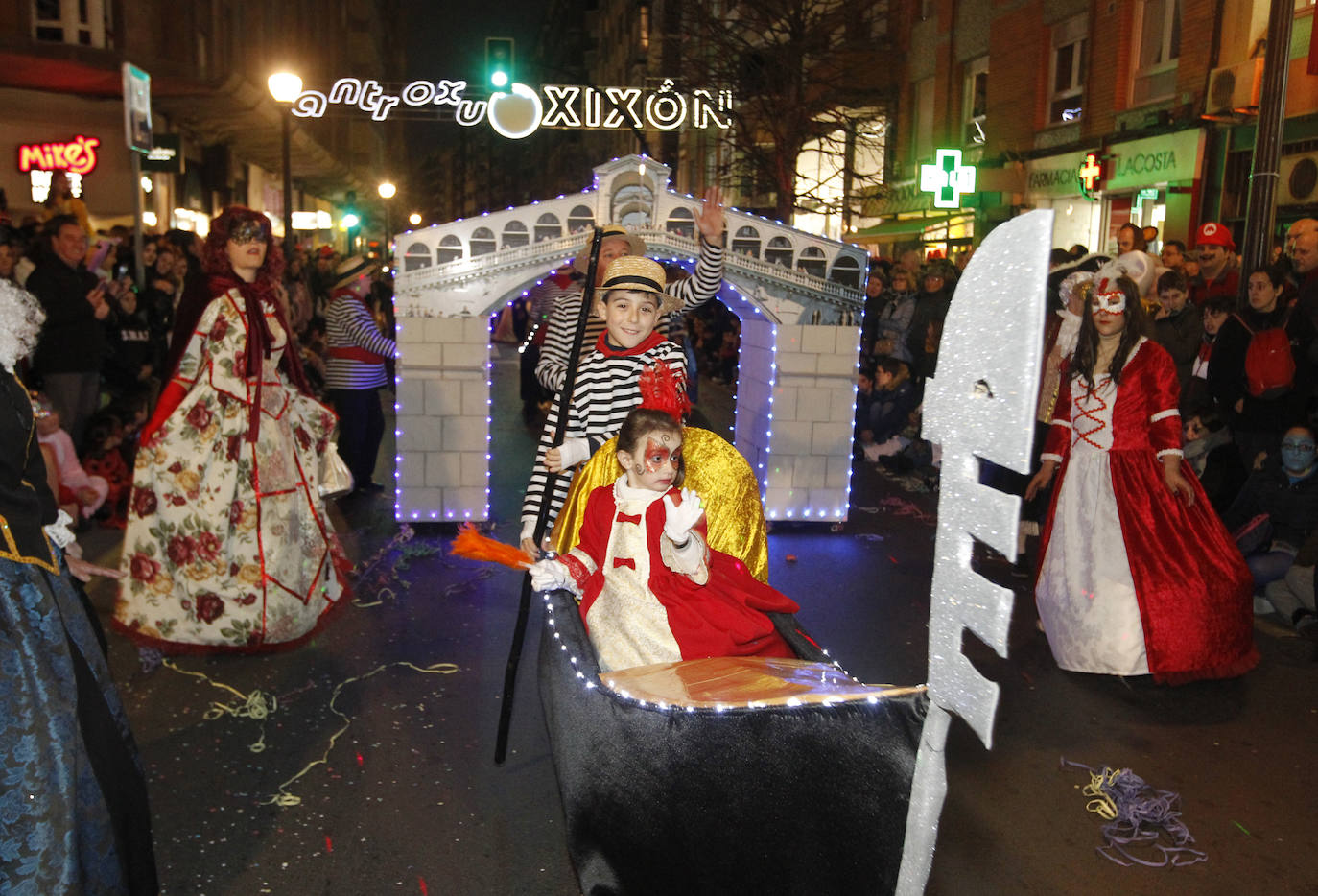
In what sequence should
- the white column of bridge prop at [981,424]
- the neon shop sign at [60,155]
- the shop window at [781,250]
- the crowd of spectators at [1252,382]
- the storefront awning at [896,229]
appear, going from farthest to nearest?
the storefront awning at [896,229]
the neon shop sign at [60,155]
the shop window at [781,250]
the crowd of spectators at [1252,382]
the white column of bridge prop at [981,424]

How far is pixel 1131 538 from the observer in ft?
17.7

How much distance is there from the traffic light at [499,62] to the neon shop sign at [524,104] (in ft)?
0.59

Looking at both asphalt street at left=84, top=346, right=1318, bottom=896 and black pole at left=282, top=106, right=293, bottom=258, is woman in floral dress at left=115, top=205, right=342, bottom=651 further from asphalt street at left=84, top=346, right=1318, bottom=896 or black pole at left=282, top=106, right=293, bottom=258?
black pole at left=282, top=106, right=293, bottom=258

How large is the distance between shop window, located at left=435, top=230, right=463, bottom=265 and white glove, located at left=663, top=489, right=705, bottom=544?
451cm

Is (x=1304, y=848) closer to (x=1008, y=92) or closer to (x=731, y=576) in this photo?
(x=731, y=576)

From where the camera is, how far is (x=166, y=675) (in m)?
5.27

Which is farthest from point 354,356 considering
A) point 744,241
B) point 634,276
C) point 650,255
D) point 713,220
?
point 634,276

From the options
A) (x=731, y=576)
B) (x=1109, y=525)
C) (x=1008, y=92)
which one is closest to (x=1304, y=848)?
(x=1109, y=525)

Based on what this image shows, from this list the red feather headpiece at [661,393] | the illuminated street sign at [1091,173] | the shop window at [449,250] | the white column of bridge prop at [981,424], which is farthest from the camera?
the illuminated street sign at [1091,173]

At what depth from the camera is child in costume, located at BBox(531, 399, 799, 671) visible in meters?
3.74

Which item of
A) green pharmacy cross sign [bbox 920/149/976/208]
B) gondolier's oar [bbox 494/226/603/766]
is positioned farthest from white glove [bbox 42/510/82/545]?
green pharmacy cross sign [bbox 920/149/976/208]

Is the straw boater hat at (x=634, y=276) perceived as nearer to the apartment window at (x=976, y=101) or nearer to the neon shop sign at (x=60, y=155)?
the neon shop sign at (x=60, y=155)

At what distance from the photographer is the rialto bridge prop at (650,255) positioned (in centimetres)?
784

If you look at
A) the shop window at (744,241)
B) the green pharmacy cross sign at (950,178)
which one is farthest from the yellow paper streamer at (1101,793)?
→ the green pharmacy cross sign at (950,178)
